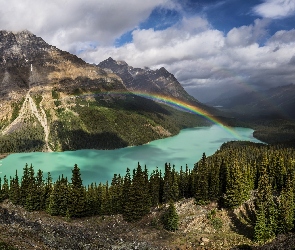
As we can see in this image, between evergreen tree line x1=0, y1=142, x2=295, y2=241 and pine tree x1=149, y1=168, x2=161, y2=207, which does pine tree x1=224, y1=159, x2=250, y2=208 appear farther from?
pine tree x1=149, y1=168, x2=161, y2=207

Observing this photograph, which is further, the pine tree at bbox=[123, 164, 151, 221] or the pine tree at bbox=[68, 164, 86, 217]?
the pine tree at bbox=[68, 164, 86, 217]

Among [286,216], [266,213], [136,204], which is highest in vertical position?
[286,216]

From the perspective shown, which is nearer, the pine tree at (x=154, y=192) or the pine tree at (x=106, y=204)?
the pine tree at (x=106, y=204)

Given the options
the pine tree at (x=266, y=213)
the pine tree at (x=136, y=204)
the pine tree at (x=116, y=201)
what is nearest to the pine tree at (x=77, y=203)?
the pine tree at (x=116, y=201)

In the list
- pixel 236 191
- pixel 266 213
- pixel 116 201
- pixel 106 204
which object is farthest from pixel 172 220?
pixel 106 204

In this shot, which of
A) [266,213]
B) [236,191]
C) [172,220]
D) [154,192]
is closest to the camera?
[266,213]

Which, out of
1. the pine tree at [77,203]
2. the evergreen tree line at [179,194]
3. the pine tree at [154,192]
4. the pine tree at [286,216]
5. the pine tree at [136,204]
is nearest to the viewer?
the pine tree at [286,216]

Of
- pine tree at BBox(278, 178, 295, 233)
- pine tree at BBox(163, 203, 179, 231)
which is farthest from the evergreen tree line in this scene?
pine tree at BBox(163, 203, 179, 231)

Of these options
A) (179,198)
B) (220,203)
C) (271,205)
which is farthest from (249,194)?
(179,198)

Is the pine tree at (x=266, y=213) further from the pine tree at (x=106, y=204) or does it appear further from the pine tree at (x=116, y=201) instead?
the pine tree at (x=106, y=204)

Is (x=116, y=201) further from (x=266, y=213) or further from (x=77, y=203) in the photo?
(x=266, y=213)

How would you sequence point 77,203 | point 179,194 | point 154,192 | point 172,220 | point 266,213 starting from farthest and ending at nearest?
point 179,194, point 154,192, point 77,203, point 172,220, point 266,213
